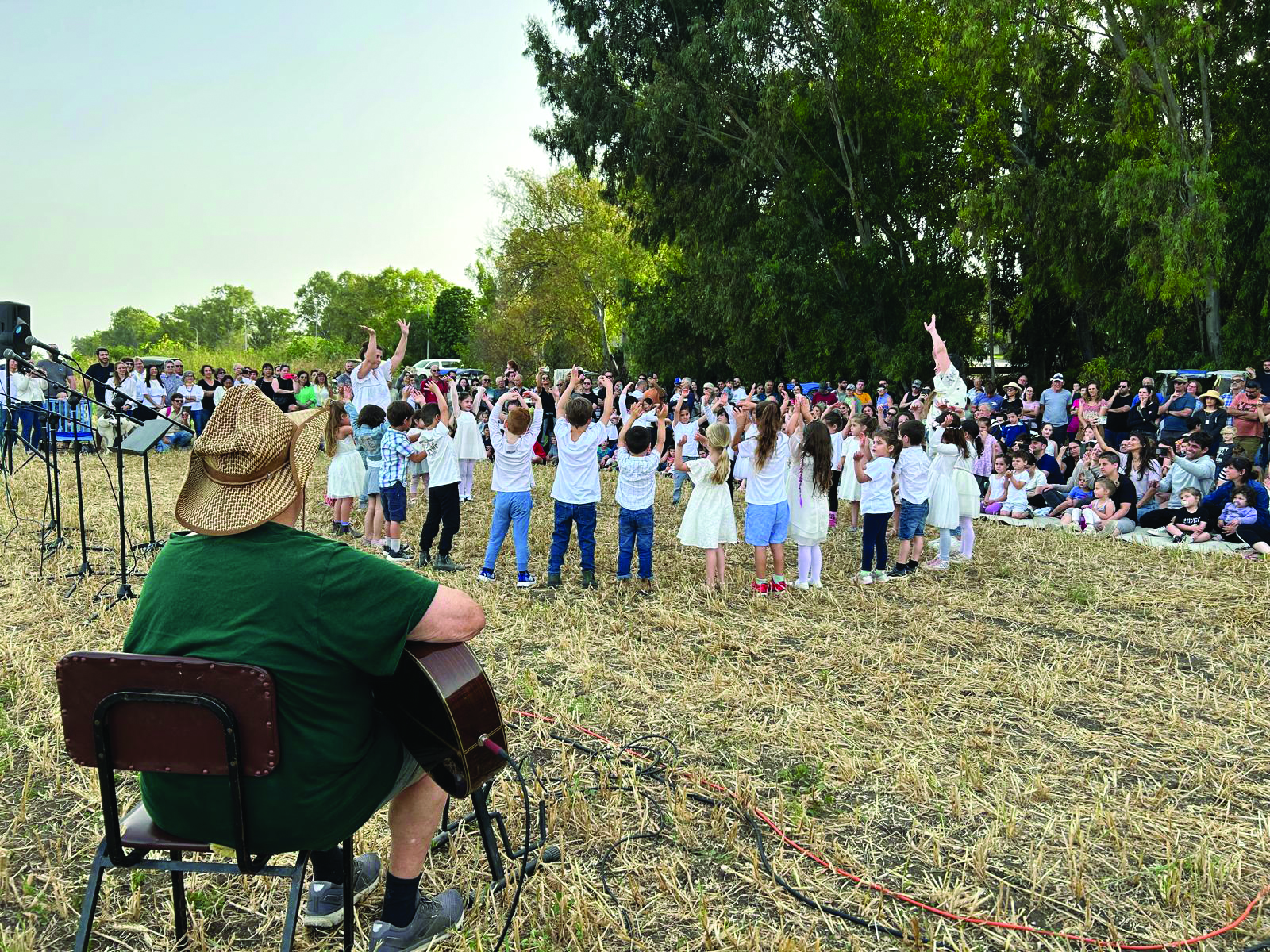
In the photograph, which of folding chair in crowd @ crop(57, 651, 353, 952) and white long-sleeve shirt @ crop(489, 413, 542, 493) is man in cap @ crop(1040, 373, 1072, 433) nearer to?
white long-sleeve shirt @ crop(489, 413, 542, 493)

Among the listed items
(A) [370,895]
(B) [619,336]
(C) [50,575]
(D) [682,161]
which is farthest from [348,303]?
(A) [370,895]

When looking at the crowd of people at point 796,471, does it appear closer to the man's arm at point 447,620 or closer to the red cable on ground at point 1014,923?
the man's arm at point 447,620

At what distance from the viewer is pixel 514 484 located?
7.97 m

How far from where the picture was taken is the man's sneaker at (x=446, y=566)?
8.42m

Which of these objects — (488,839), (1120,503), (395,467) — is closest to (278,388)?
(395,467)

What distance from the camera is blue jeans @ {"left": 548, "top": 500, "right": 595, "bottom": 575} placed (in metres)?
8.00

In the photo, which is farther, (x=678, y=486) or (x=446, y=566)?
(x=678, y=486)

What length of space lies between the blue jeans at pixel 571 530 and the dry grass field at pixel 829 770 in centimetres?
39

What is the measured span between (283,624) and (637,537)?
5.91 metres

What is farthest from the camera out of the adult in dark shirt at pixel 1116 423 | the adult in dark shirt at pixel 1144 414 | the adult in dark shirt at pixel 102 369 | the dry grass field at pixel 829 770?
the adult in dark shirt at pixel 102 369

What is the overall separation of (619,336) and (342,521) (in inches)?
1571

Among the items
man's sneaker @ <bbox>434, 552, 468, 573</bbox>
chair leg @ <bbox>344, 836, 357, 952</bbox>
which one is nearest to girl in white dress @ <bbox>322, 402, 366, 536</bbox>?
man's sneaker @ <bbox>434, 552, 468, 573</bbox>

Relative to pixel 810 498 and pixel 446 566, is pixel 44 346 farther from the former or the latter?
pixel 810 498

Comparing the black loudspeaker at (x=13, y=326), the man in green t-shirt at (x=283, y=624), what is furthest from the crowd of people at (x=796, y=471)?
the man in green t-shirt at (x=283, y=624)
